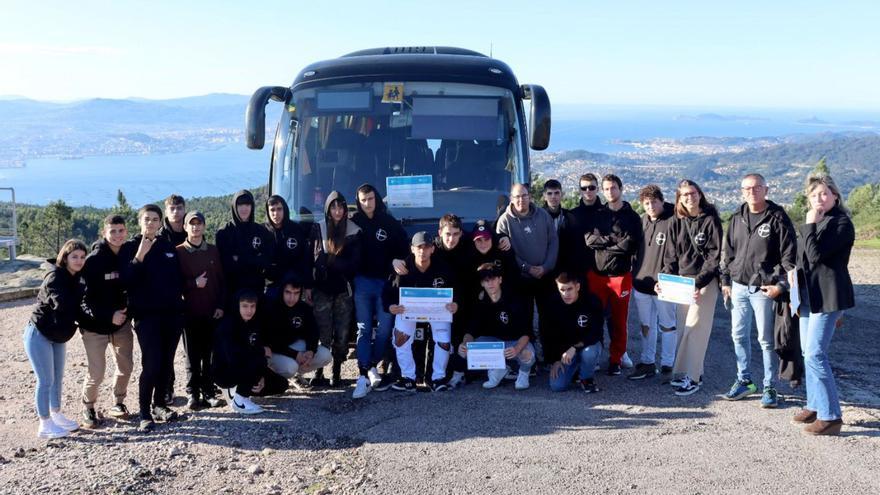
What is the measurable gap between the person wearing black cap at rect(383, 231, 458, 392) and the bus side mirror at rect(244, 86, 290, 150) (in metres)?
2.09

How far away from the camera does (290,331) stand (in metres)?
6.58

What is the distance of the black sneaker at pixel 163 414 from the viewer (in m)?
6.02

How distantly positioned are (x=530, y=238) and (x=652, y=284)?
1.21 meters

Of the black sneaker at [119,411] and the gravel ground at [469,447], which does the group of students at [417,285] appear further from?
the gravel ground at [469,447]

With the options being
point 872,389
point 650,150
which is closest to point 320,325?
point 872,389

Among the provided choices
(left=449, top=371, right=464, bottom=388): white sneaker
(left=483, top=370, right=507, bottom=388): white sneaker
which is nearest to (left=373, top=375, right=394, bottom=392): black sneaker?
(left=449, top=371, right=464, bottom=388): white sneaker

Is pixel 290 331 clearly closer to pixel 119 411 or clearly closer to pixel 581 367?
pixel 119 411

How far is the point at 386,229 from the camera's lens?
6766 millimetres

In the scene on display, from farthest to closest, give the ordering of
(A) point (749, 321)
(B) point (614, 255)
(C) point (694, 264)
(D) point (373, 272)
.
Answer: (B) point (614, 255) < (D) point (373, 272) < (C) point (694, 264) < (A) point (749, 321)

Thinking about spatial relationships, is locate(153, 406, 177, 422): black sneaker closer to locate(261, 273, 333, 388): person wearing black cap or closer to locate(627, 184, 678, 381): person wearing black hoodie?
locate(261, 273, 333, 388): person wearing black cap

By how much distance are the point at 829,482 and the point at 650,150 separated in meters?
171

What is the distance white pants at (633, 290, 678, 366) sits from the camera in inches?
269

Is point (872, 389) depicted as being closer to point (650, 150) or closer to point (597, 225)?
point (597, 225)

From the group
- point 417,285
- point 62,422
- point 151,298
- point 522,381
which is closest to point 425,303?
point 417,285
